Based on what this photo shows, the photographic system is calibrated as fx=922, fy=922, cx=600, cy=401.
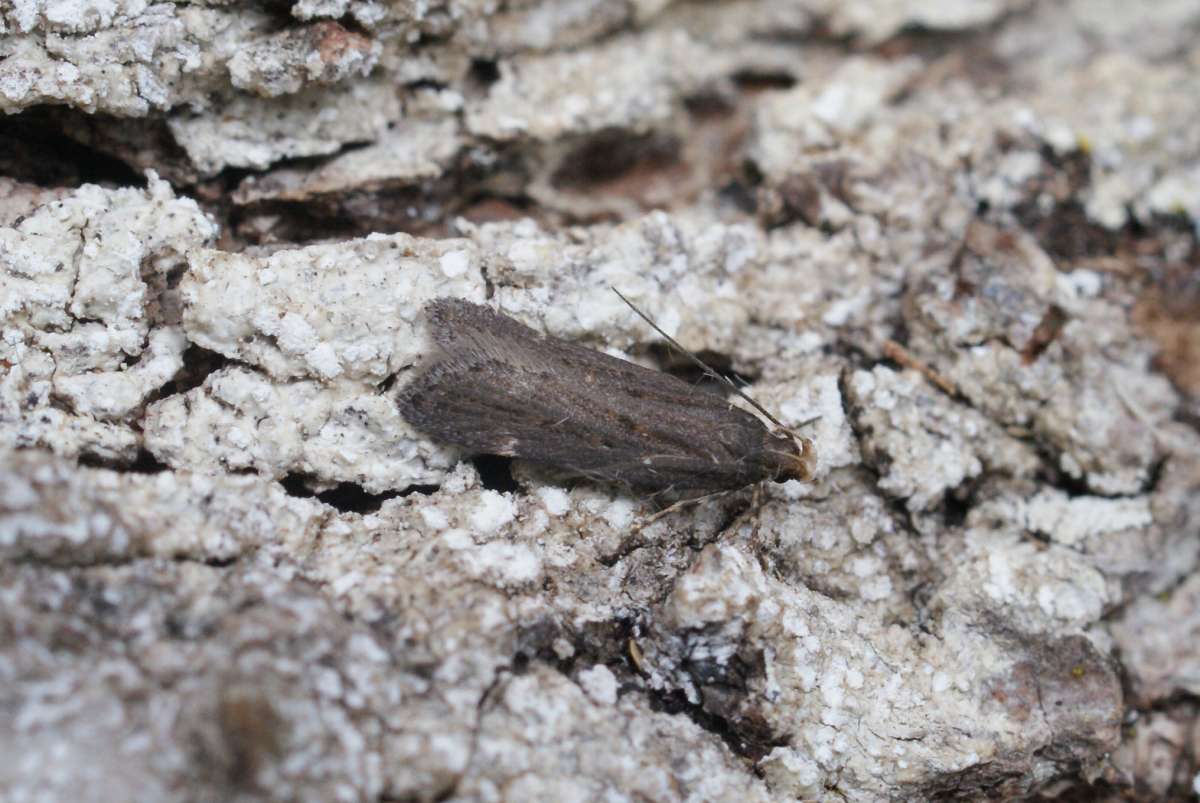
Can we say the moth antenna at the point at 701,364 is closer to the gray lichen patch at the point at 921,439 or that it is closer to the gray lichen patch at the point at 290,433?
the gray lichen patch at the point at 921,439

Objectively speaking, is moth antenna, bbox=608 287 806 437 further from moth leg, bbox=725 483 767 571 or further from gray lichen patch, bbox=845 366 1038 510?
gray lichen patch, bbox=845 366 1038 510

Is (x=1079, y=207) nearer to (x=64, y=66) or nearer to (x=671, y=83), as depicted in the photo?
(x=671, y=83)

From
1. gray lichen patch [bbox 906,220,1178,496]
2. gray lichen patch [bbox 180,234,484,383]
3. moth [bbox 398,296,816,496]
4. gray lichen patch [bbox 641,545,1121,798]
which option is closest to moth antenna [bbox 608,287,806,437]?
moth [bbox 398,296,816,496]

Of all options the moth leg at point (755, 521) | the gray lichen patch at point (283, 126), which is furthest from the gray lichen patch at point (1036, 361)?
the gray lichen patch at point (283, 126)

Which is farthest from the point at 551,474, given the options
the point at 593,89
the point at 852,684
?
the point at 593,89

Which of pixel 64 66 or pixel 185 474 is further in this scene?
pixel 64 66

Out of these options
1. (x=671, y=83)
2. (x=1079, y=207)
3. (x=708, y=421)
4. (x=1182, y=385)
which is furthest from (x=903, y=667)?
(x=671, y=83)

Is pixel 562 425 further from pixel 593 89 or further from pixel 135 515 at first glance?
pixel 593 89
